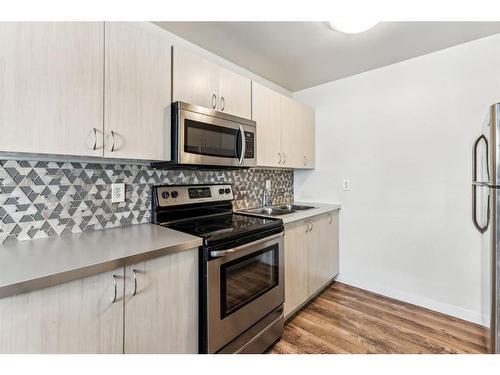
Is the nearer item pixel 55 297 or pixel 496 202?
pixel 55 297

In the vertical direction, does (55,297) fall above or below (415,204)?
below

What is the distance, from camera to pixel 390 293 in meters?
2.38

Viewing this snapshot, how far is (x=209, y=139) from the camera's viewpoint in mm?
1625

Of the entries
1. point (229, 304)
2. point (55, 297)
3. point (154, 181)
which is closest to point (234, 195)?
point (154, 181)

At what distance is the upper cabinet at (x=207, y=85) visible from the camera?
→ 1.51 m

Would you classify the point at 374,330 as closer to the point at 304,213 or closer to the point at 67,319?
the point at 304,213

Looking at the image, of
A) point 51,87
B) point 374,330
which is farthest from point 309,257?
point 51,87

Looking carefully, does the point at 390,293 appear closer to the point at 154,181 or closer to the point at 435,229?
the point at 435,229

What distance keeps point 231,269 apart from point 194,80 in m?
1.24

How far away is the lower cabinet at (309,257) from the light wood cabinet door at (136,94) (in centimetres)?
118

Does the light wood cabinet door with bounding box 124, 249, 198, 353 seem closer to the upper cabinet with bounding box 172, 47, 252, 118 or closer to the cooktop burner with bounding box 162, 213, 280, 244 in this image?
the cooktop burner with bounding box 162, 213, 280, 244

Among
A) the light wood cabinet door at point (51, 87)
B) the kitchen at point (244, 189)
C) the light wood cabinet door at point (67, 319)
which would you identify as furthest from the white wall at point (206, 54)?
the light wood cabinet door at point (67, 319)

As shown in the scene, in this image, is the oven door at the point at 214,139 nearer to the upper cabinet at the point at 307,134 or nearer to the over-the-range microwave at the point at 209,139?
the over-the-range microwave at the point at 209,139

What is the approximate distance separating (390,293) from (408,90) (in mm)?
1998
